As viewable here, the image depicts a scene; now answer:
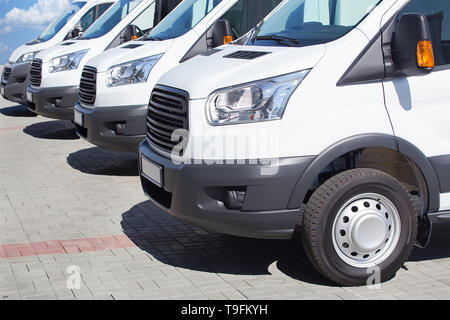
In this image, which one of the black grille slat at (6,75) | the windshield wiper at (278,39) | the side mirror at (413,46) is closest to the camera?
the side mirror at (413,46)

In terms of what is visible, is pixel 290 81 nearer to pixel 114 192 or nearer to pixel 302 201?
pixel 302 201

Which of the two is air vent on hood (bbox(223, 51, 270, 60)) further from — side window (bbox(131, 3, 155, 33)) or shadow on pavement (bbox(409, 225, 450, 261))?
side window (bbox(131, 3, 155, 33))

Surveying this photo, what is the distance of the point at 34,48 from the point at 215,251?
9.79m

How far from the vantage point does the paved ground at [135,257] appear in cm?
504

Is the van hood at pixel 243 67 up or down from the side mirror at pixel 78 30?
down

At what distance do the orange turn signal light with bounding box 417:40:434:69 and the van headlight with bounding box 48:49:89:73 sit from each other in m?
7.23

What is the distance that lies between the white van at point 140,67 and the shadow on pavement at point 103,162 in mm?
604

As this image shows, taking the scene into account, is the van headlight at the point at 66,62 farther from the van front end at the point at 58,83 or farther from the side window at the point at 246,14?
the side window at the point at 246,14

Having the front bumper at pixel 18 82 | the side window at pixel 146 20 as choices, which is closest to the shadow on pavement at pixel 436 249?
the side window at pixel 146 20

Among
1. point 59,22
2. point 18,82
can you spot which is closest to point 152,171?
point 18,82

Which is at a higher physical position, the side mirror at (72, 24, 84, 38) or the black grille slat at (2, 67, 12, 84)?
the side mirror at (72, 24, 84, 38)

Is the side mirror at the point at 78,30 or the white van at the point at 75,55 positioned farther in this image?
the side mirror at the point at 78,30

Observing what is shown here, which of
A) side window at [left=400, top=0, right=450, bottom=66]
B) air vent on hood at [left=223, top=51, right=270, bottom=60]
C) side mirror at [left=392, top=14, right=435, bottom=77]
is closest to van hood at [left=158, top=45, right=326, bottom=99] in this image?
air vent on hood at [left=223, top=51, right=270, bottom=60]

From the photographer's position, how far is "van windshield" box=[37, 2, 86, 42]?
15094 mm
